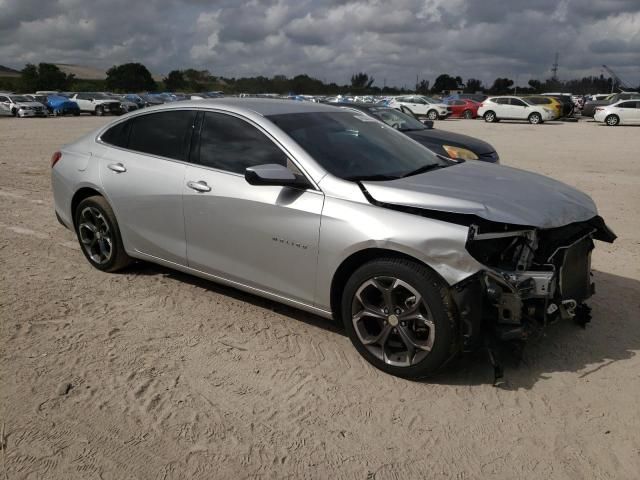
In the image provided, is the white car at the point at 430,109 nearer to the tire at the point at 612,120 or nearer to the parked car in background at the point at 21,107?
the tire at the point at 612,120

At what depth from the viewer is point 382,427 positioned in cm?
309

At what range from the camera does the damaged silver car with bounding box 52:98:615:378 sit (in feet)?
10.9

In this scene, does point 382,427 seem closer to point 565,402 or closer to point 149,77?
point 565,402

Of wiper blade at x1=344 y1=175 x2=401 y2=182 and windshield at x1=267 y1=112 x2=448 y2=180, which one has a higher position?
windshield at x1=267 y1=112 x2=448 y2=180

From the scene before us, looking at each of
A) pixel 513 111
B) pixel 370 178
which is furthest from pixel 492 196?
pixel 513 111

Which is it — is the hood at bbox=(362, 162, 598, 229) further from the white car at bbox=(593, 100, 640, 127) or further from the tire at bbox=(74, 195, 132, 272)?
the white car at bbox=(593, 100, 640, 127)

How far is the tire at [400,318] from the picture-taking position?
3305 millimetres

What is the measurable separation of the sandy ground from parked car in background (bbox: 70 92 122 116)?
116 feet

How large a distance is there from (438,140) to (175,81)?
291ft

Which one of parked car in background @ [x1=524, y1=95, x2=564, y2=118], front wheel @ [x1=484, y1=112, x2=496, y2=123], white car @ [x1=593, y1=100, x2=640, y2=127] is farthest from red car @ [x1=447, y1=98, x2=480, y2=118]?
white car @ [x1=593, y1=100, x2=640, y2=127]

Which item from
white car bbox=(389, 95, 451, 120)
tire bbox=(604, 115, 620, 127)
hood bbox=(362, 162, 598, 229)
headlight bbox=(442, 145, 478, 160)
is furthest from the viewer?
white car bbox=(389, 95, 451, 120)

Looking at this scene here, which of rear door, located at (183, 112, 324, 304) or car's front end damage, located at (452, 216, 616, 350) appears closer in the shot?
car's front end damage, located at (452, 216, 616, 350)

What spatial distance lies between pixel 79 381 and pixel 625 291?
440 centimetres

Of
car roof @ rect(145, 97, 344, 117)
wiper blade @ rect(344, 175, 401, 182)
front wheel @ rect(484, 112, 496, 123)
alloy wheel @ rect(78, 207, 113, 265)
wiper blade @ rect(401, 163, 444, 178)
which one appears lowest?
front wheel @ rect(484, 112, 496, 123)
